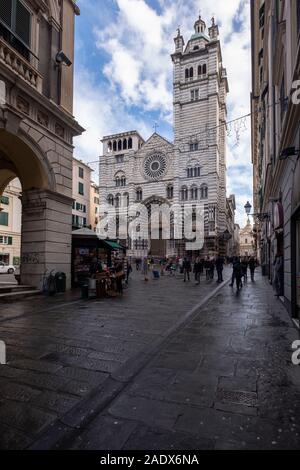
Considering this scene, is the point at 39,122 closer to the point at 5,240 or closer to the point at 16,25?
the point at 16,25

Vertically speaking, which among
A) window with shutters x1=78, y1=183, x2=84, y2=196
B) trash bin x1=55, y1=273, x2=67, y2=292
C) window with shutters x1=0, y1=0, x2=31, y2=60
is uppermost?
window with shutters x1=78, y1=183, x2=84, y2=196

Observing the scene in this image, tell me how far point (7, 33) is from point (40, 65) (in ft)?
6.11

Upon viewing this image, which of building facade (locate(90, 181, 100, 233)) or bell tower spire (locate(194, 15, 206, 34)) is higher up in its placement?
Result: bell tower spire (locate(194, 15, 206, 34))

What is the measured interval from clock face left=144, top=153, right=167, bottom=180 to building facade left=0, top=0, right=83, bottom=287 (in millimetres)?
37171

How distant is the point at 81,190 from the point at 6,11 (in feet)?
122

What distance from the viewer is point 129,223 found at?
167 ft

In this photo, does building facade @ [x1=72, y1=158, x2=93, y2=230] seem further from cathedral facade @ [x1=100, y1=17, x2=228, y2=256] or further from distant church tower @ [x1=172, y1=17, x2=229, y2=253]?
distant church tower @ [x1=172, y1=17, x2=229, y2=253]

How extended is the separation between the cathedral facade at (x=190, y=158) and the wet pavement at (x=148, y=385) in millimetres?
37356

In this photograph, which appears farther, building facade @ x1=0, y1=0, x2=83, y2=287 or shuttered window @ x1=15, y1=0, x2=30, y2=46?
shuttered window @ x1=15, y1=0, x2=30, y2=46

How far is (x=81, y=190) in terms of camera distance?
46625 millimetres

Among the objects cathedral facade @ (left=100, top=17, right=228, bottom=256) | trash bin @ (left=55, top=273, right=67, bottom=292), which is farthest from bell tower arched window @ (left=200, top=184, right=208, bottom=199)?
trash bin @ (left=55, top=273, right=67, bottom=292)

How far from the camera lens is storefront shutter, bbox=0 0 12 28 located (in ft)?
32.3
